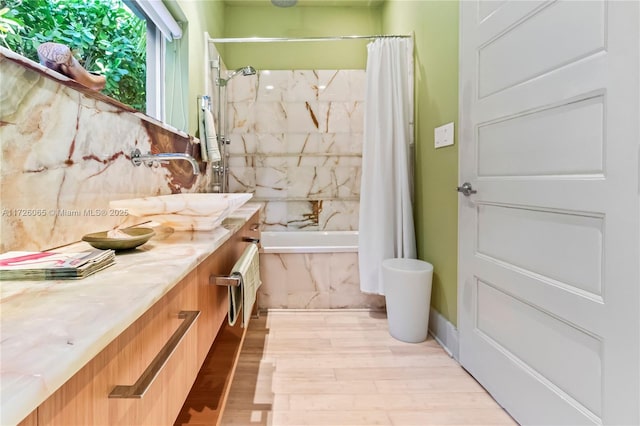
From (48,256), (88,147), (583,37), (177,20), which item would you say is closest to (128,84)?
(88,147)

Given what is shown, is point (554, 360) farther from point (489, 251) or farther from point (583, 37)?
point (583, 37)

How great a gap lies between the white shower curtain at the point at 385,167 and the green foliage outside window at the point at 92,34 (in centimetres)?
146

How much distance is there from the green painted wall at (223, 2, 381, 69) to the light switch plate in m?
1.90

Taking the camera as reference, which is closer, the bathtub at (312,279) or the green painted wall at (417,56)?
the green painted wall at (417,56)

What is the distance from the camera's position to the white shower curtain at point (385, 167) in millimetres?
2256

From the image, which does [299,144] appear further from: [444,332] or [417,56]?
[444,332]

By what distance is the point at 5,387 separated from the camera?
0.27 metres

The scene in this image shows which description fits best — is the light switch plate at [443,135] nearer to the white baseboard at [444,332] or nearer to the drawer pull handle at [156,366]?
the white baseboard at [444,332]

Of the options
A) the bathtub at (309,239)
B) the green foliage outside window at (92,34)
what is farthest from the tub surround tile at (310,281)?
the green foliage outside window at (92,34)

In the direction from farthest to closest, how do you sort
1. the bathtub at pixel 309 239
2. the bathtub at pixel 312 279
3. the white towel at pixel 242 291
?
the bathtub at pixel 309 239 < the bathtub at pixel 312 279 < the white towel at pixel 242 291

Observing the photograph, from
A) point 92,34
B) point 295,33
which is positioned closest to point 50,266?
point 92,34

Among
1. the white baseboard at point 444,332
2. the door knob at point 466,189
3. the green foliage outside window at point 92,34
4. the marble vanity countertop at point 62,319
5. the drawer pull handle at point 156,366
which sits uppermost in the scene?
the green foliage outside window at point 92,34

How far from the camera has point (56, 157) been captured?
0.91 meters

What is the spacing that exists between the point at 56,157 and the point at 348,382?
1.47 m
